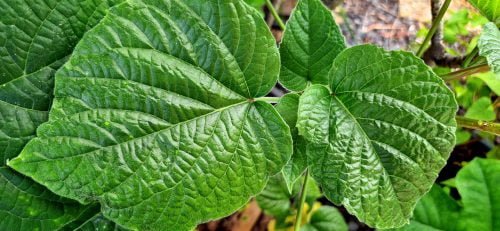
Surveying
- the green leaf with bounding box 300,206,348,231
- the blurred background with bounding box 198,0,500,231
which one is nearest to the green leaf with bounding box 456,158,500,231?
the blurred background with bounding box 198,0,500,231

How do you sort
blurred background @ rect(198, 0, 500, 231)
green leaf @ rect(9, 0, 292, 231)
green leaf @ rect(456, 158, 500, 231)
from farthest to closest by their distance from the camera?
blurred background @ rect(198, 0, 500, 231), green leaf @ rect(456, 158, 500, 231), green leaf @ rect(9, 0, 292, 231)

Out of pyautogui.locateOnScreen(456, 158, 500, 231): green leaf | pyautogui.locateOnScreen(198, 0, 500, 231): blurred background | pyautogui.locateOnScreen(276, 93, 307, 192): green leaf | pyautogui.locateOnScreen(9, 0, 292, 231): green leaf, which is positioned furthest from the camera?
pyautogui.locateOnScreen(198, 0, 500, 231): blurred background

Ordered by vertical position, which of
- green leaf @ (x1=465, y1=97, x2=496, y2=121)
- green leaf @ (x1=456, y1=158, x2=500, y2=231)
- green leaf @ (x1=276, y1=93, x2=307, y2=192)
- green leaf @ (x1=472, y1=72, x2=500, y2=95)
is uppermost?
green leaf @ (x1=276, y1=93, x2=307, y2=192)

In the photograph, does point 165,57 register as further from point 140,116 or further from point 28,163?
point 28,163

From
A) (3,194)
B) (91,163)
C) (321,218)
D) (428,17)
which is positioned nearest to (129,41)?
(91,163)

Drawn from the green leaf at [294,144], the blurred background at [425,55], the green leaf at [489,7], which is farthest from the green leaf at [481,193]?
the green leaf at [294,144]

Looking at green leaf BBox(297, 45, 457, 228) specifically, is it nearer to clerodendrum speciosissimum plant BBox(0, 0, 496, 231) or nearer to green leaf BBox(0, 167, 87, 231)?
clerodendrum speciosissimum plant BBox(0, 0, 496, 231)
